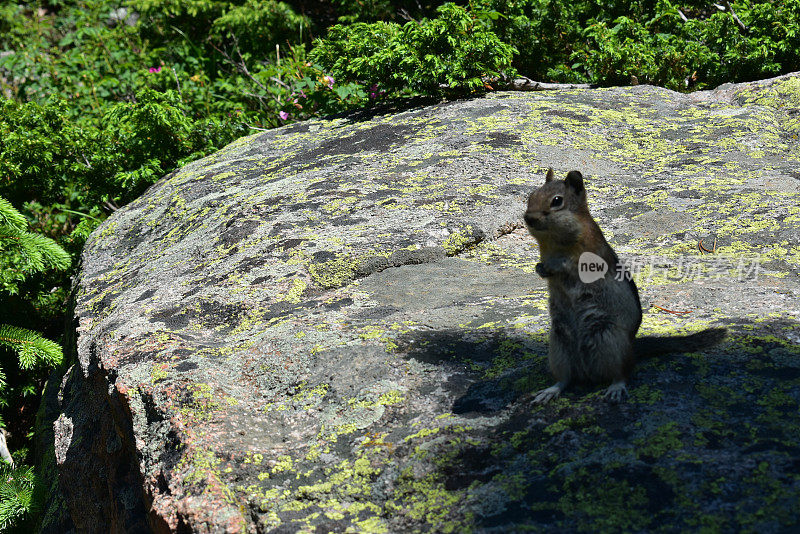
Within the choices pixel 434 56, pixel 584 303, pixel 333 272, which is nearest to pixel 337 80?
pixel 434 56

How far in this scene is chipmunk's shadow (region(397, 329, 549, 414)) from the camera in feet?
8.34

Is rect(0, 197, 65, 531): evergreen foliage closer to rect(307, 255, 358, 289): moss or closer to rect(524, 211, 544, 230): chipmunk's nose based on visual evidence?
rect(307, 255, 358, 289): moss

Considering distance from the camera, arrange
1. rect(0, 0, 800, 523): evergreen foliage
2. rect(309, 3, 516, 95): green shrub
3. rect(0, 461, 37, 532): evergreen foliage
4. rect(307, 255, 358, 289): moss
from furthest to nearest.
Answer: rect(0, 0, 800, 523): evergreen foliage < rect(309, 3, 516, 95): green shrub < rect(0, 461, 37, 532): evergreen foliage < rect(307, 255, 358, 289): moss

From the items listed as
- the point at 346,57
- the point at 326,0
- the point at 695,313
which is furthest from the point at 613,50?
the point at 326,0

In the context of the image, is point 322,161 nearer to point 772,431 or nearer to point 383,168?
point 383,168

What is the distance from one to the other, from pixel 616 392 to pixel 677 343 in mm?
386

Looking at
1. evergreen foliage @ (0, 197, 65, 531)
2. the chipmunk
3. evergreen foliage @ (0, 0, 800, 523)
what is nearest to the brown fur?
the chipmunk

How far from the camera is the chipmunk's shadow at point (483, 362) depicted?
2.54 meters

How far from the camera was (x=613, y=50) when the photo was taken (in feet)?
20.8

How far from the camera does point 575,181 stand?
9.02 ft

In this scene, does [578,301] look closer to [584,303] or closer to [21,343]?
[584,303]

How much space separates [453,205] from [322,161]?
1.38 metres

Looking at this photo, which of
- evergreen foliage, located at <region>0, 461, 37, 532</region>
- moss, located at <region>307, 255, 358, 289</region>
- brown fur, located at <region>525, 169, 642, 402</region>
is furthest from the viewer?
evergreen foliage, located at <region>0, 461, 37, 532</region>

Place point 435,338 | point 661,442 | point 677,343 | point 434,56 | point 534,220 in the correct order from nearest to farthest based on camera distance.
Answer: point 661,442 < point 677,343 < point 534,220 < point 435,338 < point 434,56
